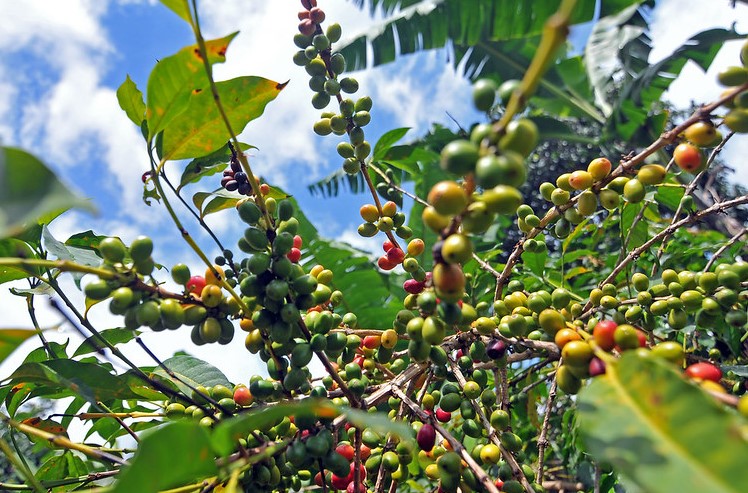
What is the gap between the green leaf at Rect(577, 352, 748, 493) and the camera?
1.76 ft

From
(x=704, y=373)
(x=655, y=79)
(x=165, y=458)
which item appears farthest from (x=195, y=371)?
(x=655, y=79)

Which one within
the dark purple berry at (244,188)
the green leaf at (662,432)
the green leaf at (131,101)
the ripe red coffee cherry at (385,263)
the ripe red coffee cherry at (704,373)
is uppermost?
the green leaf at (131,101)

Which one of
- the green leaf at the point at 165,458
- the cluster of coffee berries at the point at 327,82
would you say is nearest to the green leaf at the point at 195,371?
the cluster of coffee berries at the point at 327,82

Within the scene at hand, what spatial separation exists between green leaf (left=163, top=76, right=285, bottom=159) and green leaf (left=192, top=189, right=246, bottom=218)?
0.36ft

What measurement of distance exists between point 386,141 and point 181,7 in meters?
1.22

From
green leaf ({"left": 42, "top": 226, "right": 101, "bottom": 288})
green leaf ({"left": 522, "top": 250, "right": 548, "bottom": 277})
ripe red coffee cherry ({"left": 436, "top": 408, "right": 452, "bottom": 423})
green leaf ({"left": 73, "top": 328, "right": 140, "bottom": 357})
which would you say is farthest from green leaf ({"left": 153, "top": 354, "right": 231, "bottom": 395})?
green leaf ({"left": 522, "top": 250, "right": 548, "bottom": 277})

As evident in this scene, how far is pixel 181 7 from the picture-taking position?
90 centimetres

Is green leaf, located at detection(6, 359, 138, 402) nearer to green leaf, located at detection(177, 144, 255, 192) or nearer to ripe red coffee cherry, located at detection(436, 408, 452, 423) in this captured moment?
green leaf, located at detection(177, 144, 255, 192)

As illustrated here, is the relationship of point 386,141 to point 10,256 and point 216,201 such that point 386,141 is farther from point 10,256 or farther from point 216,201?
point 10,256

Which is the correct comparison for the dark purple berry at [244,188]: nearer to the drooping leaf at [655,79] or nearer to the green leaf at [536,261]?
the green leaf at [536,261]

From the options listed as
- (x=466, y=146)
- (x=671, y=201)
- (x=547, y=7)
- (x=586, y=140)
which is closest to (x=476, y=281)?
(x=671, y=201)

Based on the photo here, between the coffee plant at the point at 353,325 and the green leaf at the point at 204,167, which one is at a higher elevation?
the green leaf at the point at 204,167

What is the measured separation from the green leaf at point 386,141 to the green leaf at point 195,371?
39.8 inches

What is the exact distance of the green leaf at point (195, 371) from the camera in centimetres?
150
